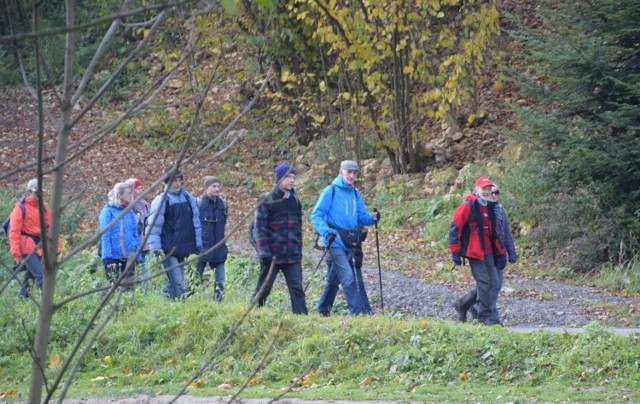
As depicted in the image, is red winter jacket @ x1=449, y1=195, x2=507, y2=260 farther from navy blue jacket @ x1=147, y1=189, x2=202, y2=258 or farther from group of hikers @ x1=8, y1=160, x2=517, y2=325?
navy blue jacket @ x1=147, y1=189, x2=202, y2=258

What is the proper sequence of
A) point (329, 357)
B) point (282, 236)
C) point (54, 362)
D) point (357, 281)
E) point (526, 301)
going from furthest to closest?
point (526, 301) → point (357, 281) → point (282, 236) → point (54, 362) → point (329, 357)

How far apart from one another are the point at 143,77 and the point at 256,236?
2133 centimetres

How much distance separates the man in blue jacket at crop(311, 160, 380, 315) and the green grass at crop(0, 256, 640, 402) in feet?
3.28

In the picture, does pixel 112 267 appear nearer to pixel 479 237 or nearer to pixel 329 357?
pixel 329 357

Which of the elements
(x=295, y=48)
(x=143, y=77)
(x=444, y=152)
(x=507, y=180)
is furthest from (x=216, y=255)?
(x=143, y=77)

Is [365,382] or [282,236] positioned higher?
[282,236]

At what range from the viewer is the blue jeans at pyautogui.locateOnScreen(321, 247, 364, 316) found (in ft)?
37.8

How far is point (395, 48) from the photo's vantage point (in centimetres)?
2228

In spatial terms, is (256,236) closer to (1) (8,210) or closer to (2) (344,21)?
(1) (8,210)

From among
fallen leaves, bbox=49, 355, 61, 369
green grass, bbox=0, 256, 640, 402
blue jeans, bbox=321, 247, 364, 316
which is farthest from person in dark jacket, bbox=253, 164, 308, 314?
fallen leaves, bbox=49, 355, 61, 369

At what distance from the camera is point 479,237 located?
1123 cm

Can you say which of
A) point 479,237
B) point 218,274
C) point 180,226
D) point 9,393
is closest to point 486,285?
point 479,237

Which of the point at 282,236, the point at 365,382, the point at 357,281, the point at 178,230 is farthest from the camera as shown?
the point at 357,281

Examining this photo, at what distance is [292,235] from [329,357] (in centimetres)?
192
